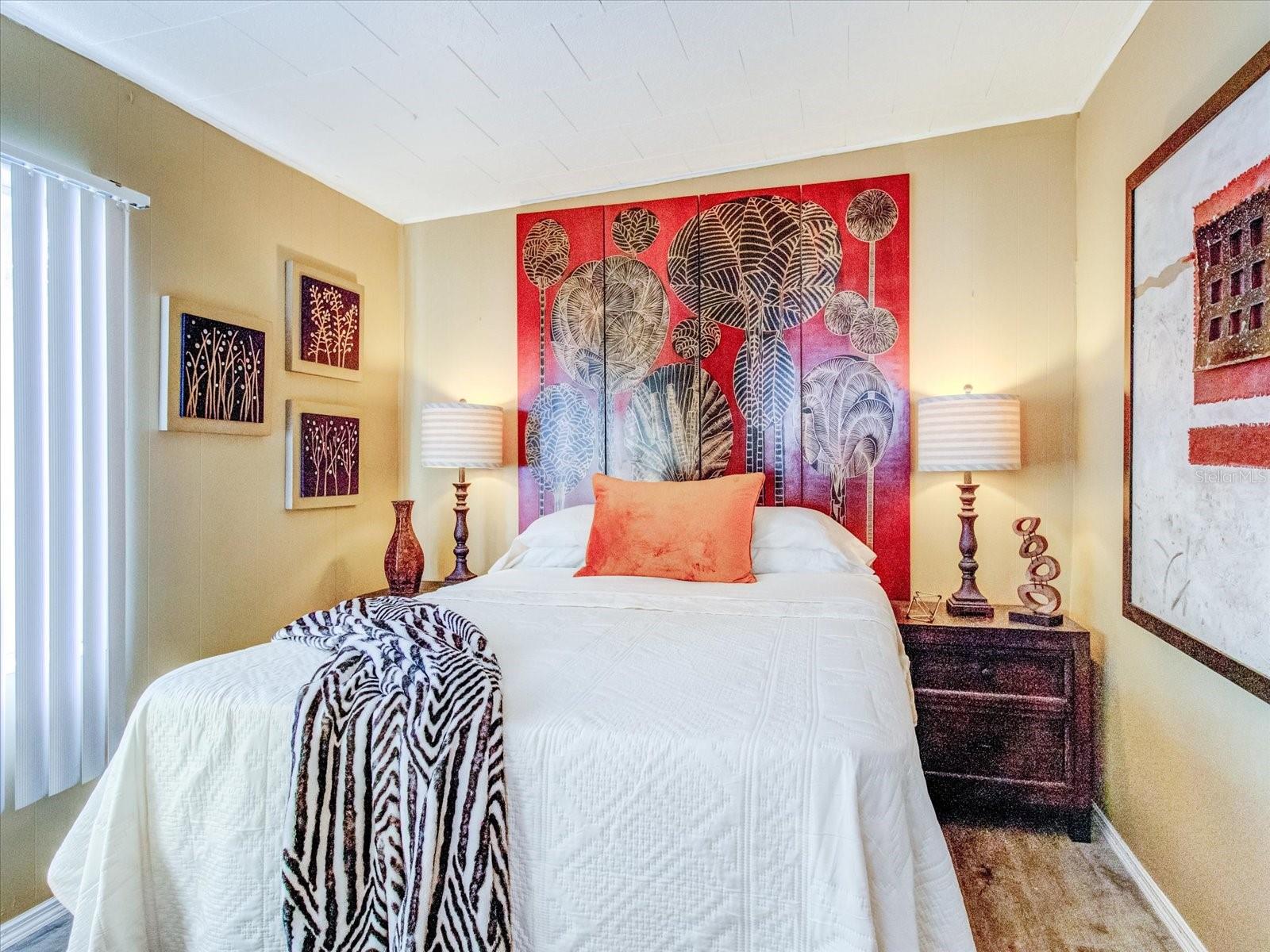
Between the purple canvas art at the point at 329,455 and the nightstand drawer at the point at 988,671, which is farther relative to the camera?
the purple canvas art at the point at 329,455

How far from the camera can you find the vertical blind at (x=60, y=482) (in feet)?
6.00

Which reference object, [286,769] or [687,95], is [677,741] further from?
[687,95]

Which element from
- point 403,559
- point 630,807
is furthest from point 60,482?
point 630,807

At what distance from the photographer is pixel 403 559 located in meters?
2.97

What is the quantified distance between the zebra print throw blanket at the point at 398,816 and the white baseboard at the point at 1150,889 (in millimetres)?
1680

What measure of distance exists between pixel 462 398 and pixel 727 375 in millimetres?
1345

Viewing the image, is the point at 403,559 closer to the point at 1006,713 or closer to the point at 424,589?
the point at 424,589

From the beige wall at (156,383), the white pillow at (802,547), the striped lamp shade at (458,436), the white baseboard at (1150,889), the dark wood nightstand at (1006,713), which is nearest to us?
the white baseboard at (1150,889)

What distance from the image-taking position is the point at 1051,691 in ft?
7.45

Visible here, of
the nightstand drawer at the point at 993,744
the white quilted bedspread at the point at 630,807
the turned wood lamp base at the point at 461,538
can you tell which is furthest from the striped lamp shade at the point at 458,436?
the nightstand drawer at the point at 993,744

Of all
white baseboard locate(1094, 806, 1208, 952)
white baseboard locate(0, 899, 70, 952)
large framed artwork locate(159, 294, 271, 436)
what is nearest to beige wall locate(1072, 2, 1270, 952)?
white baseboard locate(1094, 806, 1208, 952)

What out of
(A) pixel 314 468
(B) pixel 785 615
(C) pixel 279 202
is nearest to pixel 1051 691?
(B) pixel 785 615

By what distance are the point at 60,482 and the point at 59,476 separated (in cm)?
2

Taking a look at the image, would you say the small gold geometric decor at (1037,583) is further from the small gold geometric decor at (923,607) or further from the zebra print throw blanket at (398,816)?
the zebra print throw blanket at (398,816)
